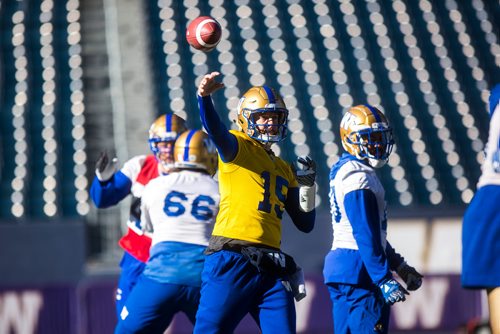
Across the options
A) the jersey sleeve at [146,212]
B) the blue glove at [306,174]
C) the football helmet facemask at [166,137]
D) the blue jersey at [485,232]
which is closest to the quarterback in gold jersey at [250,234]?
the blue glove at [306,174]

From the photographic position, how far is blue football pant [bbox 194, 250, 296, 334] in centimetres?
508

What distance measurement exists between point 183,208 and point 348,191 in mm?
1158

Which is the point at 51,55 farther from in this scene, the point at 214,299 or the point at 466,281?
the point at 466,281

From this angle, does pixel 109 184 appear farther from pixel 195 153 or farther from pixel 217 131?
pixel 217 131

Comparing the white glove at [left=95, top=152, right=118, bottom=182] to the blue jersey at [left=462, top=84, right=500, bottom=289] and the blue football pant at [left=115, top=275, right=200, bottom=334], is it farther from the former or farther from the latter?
the blue jersey at [left=462, top=84, right=500, bottom=289]

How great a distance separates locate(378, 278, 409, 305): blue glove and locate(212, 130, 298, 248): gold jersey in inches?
24.2

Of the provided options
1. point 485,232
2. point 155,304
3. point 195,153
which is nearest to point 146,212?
point 195,153

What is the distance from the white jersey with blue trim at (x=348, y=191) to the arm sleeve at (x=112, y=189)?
1.97 meters

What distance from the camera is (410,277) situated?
554 centimetres

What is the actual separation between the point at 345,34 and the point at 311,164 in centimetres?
1339

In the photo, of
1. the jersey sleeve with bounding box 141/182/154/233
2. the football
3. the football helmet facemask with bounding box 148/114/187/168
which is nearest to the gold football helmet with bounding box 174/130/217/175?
the jersey sleeve with bounding box 141/182/154/233

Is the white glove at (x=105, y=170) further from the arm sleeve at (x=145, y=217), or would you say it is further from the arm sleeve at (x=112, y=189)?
the arm sleeve at (x=145, y=217)

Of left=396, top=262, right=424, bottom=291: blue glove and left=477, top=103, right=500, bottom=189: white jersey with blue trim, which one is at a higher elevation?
left=477, top=103, right=500, bottom=189: white jersey with blue trim

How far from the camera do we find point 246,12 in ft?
61.8
